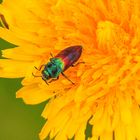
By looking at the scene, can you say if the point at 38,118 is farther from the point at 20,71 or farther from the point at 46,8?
the point at 46,8

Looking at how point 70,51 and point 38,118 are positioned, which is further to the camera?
point 38,118

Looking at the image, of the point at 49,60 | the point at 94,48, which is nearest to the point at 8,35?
the point at 49,60

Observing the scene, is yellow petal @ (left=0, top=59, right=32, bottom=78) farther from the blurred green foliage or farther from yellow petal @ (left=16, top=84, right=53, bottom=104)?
the blurred green foliage

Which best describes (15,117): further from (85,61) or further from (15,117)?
(85,61)

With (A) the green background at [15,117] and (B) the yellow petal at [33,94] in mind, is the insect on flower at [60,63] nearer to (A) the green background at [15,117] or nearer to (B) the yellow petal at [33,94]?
(B) the yellow petal at [33,94]

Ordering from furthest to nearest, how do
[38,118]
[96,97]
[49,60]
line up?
[38,118] → [49,60] → [96,97]

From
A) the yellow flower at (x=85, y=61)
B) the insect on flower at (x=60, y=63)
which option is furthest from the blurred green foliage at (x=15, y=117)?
the insect on flower at (x=60, y=63)

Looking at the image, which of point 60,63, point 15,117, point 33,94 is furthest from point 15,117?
point 60,63
